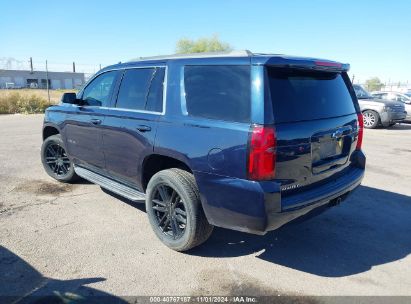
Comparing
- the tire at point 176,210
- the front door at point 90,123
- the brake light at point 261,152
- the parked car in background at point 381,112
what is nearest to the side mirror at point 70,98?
the front door at point 90,123

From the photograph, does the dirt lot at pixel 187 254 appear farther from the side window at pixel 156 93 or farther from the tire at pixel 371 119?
the tire at pixel 371 119

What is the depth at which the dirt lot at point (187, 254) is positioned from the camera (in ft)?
10.3

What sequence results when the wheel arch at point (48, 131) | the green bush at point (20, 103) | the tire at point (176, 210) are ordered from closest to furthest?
the tire at point (176, 210) → the wheel arch at point (48, 131) → the green bush at point (20, 103)

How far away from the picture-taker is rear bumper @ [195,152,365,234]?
292 centimetres

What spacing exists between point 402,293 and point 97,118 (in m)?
3.83

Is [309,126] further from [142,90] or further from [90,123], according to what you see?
Result: [90,123]

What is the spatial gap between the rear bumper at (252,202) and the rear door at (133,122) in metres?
0.93

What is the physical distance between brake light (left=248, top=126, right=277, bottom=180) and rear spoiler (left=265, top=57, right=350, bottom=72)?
1.86 feet

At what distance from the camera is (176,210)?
3.72m

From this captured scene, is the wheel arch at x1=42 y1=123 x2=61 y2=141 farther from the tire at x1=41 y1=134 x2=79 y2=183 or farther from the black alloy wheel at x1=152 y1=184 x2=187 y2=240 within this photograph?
the black alloy wheel at x1=152 y1=184 x2=187 y2=240

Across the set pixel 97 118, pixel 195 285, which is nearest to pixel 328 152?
pixel 195 285

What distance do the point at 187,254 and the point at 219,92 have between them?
1697mm

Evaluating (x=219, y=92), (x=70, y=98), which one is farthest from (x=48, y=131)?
(x=219, y=92)

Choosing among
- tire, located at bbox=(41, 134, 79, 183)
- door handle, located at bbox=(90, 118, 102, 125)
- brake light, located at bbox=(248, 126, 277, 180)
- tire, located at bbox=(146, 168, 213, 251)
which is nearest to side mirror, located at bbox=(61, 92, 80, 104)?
door handle, located at bbox=(90, 118, 102, 125)
